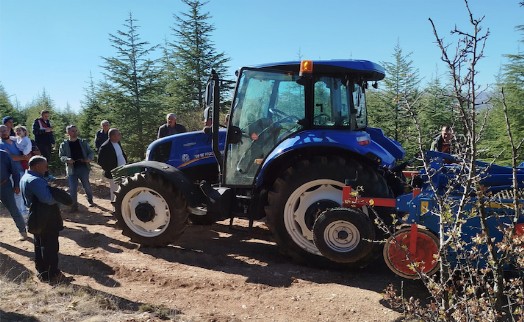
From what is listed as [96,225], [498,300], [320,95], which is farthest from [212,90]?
[498,300]

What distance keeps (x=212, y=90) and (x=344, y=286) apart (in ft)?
8.72

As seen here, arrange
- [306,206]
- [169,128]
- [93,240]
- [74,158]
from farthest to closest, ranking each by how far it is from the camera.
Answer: [169,128], [74,158], [93,240], [306,206]

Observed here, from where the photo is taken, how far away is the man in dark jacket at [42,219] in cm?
453

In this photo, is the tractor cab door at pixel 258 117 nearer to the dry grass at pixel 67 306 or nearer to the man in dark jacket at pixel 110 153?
the dry grass at pixel 67 306

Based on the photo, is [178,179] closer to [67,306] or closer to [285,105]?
[285,105]

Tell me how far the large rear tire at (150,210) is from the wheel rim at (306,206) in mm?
1378

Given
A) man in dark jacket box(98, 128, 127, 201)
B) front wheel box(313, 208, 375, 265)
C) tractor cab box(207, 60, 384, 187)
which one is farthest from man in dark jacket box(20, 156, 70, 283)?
man in dark jacket box(98, 128, 127, 201)

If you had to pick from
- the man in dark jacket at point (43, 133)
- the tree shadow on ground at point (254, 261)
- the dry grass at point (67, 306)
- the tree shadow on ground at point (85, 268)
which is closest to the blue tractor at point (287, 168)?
the tree shadow on ground at point (254, 261)

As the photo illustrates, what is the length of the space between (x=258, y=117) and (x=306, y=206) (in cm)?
120

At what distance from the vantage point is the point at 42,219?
4527 millimetres

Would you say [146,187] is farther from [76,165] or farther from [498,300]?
[498,300]

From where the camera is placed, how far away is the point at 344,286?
14.1 ft

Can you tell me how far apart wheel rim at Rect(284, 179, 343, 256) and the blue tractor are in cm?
1

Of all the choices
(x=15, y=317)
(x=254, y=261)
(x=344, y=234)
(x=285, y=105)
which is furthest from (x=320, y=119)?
(x=15, y=317)
